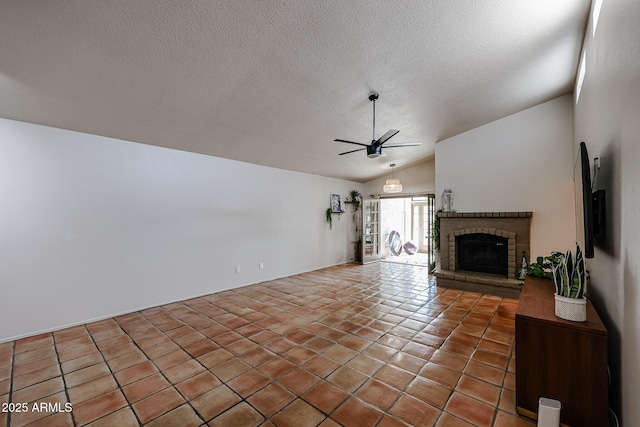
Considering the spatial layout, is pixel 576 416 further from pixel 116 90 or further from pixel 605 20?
pixel 116 90

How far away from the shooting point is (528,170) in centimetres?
470

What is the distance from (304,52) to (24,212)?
150 inches

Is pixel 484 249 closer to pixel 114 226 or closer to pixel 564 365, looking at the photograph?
pixel 564 365

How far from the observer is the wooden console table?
1.67 metres

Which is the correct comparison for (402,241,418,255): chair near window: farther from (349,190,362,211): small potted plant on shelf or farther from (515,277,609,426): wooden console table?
(515,277,609,426): wooden console table

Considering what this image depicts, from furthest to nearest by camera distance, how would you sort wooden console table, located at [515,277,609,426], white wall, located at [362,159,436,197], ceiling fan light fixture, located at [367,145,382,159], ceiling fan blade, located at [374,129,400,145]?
white wall, located at [362,159,436,197] < ceiling fan light fixture, located at [367,145,382,159] < ceiling fan blade, located at [374,129,400,145] < wooden console table, located at [515,277,609,426]

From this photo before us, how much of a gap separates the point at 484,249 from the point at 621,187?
4.13 metres

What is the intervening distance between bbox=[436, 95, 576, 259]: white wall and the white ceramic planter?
11.7 ft

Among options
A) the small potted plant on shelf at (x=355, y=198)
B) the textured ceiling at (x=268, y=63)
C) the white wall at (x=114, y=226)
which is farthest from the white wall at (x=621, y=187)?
the small potted plant on shelf at (x=355, y=198)

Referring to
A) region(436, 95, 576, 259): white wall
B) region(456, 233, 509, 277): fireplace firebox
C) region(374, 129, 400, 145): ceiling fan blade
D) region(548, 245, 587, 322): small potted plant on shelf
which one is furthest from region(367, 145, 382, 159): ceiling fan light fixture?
region(456, 233, 509, 277): fireplace firebox

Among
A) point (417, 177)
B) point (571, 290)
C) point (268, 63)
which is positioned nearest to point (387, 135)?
point (268, 63)

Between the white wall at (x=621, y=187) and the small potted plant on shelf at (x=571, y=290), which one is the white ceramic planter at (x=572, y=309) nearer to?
the small potted plant on shelf at (x=571, y=290)

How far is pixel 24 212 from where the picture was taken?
3.18 m

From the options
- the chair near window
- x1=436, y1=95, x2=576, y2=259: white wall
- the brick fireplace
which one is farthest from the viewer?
the chair near window
